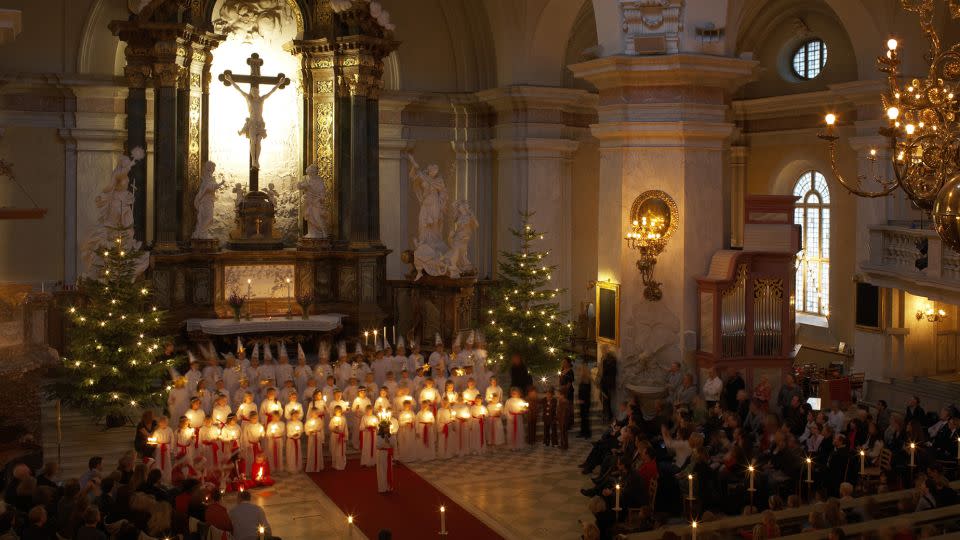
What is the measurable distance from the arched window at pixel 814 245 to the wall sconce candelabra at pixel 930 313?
528 centimetres

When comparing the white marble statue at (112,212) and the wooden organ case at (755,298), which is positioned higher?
the white marble statue at (112,212)

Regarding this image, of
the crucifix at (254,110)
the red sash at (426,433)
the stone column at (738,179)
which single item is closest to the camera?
the red sash at (426,433)

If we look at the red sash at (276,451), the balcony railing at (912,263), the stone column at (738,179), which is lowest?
the red sash at (276,451)

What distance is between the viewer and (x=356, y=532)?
14.0 metres

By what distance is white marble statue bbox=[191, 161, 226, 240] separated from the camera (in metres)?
23.0

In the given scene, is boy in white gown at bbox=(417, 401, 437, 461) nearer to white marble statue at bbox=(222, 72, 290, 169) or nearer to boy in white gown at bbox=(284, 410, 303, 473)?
boy in white gown at bbox=(284, 410, 303, 473)

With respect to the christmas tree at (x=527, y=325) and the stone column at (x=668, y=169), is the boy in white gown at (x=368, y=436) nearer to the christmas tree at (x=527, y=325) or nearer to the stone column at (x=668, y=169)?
the stone column at (x=668, y=169)

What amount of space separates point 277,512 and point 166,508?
355 centimetres

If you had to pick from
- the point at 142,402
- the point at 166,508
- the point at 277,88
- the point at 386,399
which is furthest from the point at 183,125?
the point at 166,508

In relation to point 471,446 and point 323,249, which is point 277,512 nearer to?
point 471,446

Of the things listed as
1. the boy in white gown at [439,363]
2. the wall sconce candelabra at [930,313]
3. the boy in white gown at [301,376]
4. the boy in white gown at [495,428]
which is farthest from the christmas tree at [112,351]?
the wall sconce candelabra at [930,313]

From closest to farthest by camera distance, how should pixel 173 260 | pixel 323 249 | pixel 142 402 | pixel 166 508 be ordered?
pixel 166 508 → pixel 142 402 → pixel 173 260 → pixel 323 249

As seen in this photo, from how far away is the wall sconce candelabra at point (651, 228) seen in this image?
773 inches

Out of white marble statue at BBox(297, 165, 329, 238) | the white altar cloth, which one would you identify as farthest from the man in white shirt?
white marble statue at BBox(297, 165, 329, 238)
